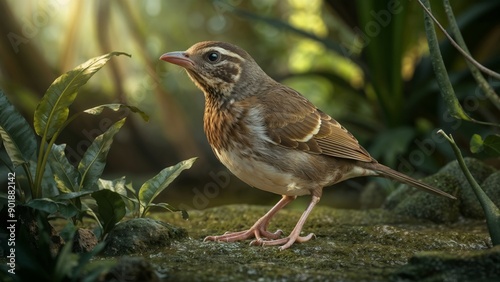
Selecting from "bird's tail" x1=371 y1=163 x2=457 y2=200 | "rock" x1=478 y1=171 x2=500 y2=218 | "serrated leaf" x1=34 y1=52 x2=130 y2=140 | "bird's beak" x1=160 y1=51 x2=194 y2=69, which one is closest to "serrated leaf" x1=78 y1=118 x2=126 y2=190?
"serrated leaf" x1=34 y1=52 x2=130 y2=140

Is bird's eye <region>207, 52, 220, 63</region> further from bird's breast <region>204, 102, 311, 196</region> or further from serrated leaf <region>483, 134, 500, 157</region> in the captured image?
serrated leaf <region>483, 134, 500, 157</region>

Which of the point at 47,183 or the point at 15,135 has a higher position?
the point at 15,135

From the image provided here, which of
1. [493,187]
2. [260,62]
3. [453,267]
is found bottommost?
[493,187]

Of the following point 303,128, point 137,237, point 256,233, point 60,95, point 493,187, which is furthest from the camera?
point 493,187

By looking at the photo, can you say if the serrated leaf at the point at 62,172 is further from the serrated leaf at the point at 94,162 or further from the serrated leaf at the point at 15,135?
the serrated leaf at the point at 15,135

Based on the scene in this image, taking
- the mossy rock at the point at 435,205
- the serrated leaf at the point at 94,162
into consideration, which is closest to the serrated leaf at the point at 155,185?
the serrated leaf at the point at 94,162


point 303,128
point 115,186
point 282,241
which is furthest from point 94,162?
point 303,128

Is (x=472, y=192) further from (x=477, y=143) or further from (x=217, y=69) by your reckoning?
(x=217, y=69)
